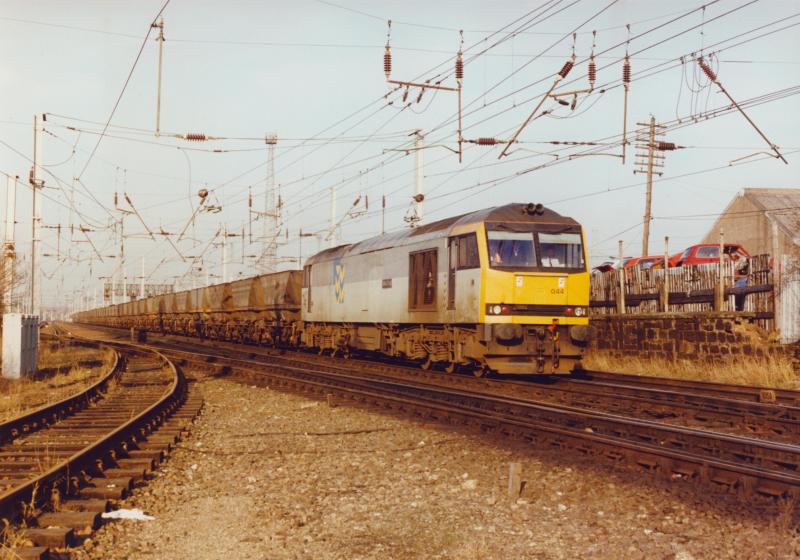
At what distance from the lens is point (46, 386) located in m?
16.8

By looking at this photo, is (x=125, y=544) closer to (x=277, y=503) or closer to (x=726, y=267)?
(x=277, y=503)

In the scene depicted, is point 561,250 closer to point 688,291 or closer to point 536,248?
point 536,248

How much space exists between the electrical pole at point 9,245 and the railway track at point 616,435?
41.6 ft

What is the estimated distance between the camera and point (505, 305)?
14.5m

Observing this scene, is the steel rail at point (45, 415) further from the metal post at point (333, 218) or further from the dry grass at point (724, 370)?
the metal post at point (333, 218)

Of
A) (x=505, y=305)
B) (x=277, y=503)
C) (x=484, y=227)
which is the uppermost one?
(x=484, y=227)

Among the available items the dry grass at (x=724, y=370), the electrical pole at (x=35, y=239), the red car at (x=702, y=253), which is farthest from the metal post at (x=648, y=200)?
the electrical pole at (x=35, y=239)

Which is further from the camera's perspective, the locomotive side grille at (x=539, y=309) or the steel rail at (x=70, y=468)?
the locomotive side grille at (x=539, y=309)

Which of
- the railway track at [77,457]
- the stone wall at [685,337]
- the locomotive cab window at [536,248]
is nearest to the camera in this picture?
the railway track at [77,457]

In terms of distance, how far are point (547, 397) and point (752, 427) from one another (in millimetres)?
3961

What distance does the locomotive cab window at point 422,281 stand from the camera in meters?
16.5

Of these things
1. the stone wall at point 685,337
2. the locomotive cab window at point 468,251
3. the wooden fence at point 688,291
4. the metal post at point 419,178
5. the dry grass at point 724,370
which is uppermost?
the metal post at point 419,178

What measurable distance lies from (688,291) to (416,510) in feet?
47.2

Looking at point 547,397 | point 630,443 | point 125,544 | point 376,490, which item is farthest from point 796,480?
point 547,397
